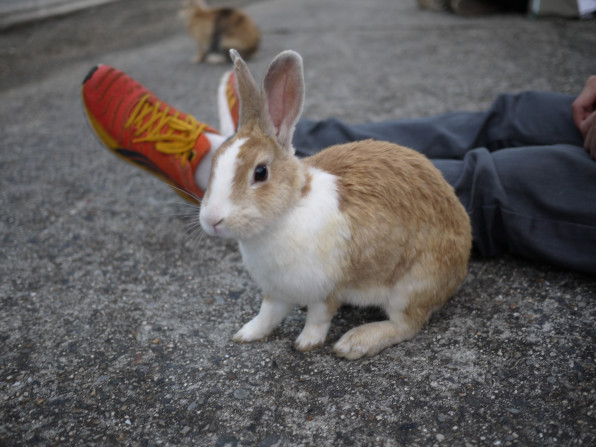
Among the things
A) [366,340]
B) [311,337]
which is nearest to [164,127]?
[311,337]

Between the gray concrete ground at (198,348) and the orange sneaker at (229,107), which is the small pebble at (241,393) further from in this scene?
the orange sneaker at (229,107)

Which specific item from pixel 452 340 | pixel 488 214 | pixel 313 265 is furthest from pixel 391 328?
pixel 488 214

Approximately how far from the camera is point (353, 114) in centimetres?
358

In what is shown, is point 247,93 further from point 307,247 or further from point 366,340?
point 366,340

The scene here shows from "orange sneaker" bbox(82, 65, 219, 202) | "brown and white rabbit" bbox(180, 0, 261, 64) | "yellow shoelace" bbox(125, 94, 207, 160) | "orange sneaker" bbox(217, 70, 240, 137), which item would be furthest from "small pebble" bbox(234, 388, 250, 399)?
"brown and white rabbit" bbox(180, 0, 261, 64)

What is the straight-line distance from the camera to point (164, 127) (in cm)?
235

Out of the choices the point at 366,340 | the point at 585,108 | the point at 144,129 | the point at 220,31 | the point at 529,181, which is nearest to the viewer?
the point at 366,340

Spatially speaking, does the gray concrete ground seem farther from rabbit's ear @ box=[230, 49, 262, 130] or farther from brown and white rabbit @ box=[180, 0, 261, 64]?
brown and white rabbit @ box=[180, 0, 261, 64]

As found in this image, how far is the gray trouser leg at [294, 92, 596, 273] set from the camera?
1798 mm

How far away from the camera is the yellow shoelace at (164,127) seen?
2271 mm

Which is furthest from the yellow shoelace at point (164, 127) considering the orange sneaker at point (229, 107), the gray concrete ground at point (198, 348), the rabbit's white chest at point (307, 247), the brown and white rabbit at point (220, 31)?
the brown and white rabbit at point (220, 31)

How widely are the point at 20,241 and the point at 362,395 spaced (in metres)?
1.76

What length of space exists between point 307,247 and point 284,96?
17.8 inches

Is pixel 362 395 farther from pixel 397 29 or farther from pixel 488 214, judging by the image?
pixel 397 29
